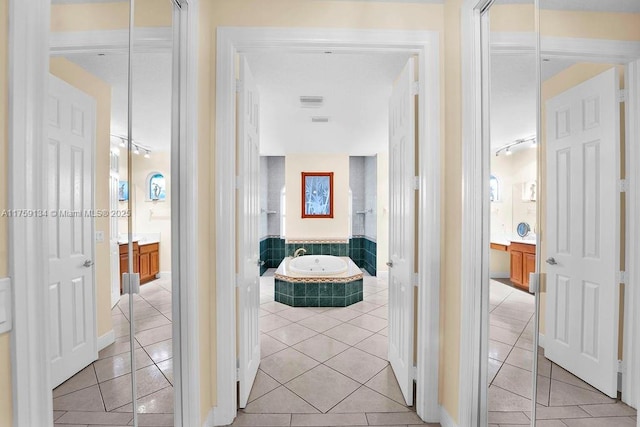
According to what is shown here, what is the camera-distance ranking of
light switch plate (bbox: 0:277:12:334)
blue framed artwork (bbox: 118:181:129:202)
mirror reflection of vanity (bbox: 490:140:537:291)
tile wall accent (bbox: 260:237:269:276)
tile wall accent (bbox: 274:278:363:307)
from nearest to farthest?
light switch plate (bbox: 0:277:12:334), blue framed artwork (bbox: 118:181:129:202), mirror reflection of vanity (bbox: 490:140:537:291), tile wall accent (bbox: 274:278:363:307), tile wall accent (bbox: 260:237:269:276)

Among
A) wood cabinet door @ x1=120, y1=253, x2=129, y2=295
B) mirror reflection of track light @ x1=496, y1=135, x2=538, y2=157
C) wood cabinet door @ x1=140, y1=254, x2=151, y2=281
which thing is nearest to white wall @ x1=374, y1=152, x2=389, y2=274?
mirror reflection of track light @ x1=496, y1=135, x2=538, y2=157

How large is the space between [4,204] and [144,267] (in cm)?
76

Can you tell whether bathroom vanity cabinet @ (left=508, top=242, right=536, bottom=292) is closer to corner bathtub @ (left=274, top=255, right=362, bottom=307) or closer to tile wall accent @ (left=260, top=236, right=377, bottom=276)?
corner bathtub @ (left=274, top=255, right=362, bottom=307)

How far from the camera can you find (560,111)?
994 mm

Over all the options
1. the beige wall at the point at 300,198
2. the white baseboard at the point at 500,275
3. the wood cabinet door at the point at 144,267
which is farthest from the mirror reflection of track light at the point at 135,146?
the beige wall at the point at 300,198

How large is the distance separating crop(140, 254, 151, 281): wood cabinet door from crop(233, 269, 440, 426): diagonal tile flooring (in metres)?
1.23

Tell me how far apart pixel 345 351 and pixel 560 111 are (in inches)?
104

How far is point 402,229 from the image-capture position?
88.5 inches

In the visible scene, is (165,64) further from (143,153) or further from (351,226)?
(351,226)

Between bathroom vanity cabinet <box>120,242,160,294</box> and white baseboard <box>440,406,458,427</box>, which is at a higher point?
bathroom vanity cabinet <box>120,242,160,294</box>

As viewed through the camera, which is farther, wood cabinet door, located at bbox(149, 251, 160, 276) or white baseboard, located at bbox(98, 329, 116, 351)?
wood cabinet door, located at bbox(149, 251, 160, 276)

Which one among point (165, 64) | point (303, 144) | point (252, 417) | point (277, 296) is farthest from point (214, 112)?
point (303, 144)

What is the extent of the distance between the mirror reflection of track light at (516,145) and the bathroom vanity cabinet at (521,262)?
0.41 metres

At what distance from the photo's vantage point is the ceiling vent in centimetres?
334
